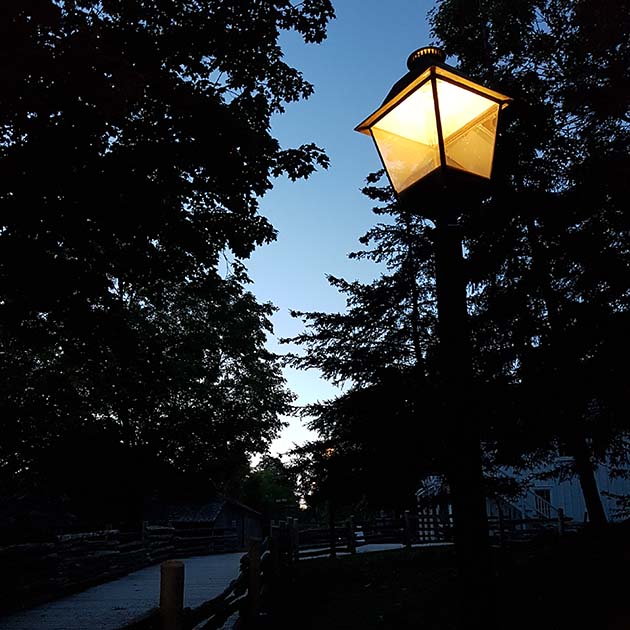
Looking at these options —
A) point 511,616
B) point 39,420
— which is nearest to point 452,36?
point 511,616

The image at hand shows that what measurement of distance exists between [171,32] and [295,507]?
94.8 metres

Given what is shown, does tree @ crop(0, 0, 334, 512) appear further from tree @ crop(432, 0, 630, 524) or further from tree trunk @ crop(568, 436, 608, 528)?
tree trunk @ crop(568, 436, 608, 528)

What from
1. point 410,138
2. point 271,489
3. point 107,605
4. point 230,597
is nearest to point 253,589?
point 230,597

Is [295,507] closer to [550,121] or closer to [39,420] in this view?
[39,420]

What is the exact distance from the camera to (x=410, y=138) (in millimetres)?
3242

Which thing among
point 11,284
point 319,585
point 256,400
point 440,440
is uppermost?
point 256,400

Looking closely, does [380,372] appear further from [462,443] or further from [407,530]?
[462,443]

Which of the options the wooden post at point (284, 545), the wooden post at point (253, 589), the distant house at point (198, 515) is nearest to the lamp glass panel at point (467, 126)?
the wooden post at point (253, 589)

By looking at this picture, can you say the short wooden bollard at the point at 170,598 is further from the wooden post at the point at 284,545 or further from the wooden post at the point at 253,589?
the wooden post at the point at 284,545

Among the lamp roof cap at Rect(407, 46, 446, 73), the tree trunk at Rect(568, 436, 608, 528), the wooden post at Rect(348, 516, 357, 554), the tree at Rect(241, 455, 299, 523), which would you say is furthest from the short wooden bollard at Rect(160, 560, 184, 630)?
the wooden post at Rect(348, 516, 357, 554)

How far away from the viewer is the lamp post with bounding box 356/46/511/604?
2.95m

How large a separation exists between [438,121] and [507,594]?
9474mm

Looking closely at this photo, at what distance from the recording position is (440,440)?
22.6 metres

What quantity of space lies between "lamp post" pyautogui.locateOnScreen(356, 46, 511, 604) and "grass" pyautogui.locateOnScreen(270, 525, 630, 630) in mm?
1000
